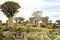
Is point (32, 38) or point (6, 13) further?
point (6, 13)

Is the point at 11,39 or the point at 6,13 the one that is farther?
the point at 6,13

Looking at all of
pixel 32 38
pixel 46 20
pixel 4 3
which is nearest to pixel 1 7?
pixel 4 3

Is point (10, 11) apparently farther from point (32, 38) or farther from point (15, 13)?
point (32, 38)

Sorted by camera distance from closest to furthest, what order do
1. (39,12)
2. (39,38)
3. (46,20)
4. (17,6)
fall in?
(39,38) < (17,6) < (39,12) < (46,20)

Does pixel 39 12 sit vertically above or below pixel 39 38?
above

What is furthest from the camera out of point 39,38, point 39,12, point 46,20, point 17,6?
point 46,20

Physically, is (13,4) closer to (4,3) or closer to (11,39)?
(4,3)

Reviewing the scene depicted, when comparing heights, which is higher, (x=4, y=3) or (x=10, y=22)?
(x=4, y=3)

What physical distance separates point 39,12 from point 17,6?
59.8 ft

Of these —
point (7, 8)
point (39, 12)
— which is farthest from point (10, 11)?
point (39, 12)

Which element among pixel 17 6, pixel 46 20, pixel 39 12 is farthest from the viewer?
pixel 46 20

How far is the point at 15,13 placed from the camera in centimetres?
3603

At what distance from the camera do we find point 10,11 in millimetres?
35250

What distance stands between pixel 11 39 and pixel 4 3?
68.3ft
